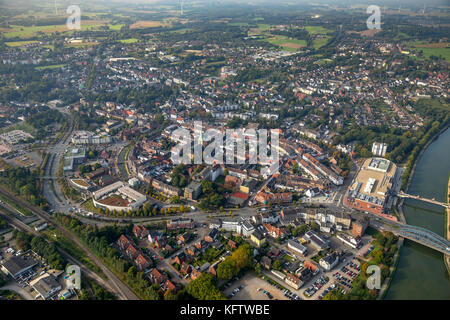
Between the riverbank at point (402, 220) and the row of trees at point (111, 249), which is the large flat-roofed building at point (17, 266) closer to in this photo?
the row of trees at point (111, 249)

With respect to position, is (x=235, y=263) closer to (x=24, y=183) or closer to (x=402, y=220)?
(x=402, y=220)

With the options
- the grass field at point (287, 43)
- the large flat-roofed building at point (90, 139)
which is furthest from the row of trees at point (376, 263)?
the grass field at point (287, 43)

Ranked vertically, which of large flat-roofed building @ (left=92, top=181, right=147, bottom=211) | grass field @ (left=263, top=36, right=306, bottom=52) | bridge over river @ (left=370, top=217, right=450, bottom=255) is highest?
grass field @ (left=263, top=36, right=306, bottom=52)

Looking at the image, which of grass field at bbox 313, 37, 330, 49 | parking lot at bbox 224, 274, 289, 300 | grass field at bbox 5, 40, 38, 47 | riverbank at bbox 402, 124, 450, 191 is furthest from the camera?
grass field at bbox 313, 37, 330, 49

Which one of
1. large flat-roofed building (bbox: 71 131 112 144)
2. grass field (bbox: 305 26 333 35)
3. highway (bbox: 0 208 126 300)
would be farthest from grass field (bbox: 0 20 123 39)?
highway (bbox: 0 208 126 300)

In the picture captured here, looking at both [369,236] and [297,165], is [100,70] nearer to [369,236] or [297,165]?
[297,165]

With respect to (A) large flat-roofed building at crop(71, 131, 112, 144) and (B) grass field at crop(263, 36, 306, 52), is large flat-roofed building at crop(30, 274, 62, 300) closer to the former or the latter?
(A) large flat-roofed building at crop(71, 131, 112, 144)
